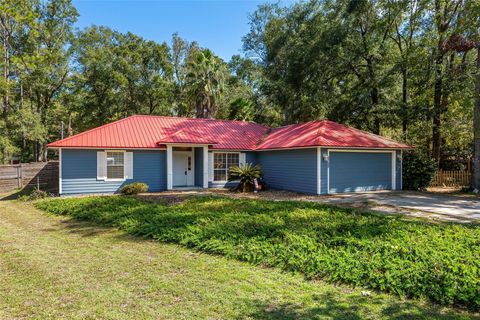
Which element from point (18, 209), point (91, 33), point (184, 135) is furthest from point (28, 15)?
point (91, 33)

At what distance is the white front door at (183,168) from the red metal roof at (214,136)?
1225 mm

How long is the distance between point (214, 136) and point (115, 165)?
5582 mm

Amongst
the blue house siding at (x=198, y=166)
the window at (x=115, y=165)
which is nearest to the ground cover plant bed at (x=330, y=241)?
the window at (x=115, y=165)

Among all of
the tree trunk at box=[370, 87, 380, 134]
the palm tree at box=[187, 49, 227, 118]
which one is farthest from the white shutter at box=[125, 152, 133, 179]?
the tree trunk at box=[370, 87, 380, 134]

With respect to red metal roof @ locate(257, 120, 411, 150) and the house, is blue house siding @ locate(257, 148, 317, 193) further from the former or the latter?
red metal roof @ locate(257, 120, 411, 150)

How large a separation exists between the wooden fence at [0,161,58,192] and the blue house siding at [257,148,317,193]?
11352 millimetres

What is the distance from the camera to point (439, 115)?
19.7 meters

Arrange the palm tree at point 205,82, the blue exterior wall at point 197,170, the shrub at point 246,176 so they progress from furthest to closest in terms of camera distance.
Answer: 1. the palm tree at point 205,82
2. the shrub at point 246,176
3. the blue exterior wall at point 197,170

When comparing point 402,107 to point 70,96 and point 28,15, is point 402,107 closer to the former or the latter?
point 28,15

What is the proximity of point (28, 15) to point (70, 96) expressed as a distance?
2810 cm

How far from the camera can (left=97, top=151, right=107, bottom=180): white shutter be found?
49.3 feet

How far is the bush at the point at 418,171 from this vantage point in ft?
55.0

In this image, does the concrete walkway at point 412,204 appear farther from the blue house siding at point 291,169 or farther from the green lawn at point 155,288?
the green lawn at point 155,288

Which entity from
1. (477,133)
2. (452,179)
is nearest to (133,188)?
(477,133)
